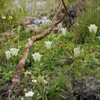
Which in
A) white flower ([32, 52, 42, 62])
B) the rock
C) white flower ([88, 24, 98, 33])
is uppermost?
white flower ([88, 24, 98, 33])

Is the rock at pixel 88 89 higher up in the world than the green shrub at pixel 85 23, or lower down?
lower down

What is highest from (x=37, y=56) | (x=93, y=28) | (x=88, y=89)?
(x=93, y=28)

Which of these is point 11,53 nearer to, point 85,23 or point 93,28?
point 93,28

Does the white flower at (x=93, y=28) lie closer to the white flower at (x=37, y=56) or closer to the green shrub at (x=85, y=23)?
the green shrub at (x=85, y=23)

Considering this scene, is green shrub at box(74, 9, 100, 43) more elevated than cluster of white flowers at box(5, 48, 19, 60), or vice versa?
green shrub at box(74, 9, 100, 43)

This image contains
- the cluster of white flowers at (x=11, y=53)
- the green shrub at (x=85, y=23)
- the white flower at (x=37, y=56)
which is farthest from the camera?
the green shrub at (x=85, y=23)

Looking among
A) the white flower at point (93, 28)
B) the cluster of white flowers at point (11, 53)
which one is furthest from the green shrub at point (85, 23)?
the cluster of white flowers at point (11, 53)

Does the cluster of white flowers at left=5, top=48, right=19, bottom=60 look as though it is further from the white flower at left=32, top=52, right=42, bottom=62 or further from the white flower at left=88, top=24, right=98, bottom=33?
the white flower at left=88, top=24, right=98, bottom=33

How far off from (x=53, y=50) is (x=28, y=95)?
1.04 meters

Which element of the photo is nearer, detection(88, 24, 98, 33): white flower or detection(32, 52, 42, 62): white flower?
detection(32, 52, 42, 62): white flower

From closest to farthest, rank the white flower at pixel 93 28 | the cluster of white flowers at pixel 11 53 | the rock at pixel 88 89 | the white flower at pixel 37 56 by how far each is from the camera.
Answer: the rock at pixel 88 89 → the white flower at pixel 37 56 → the cluster of white flowers at pixel 11 53 → the white flower at pixel 93 28

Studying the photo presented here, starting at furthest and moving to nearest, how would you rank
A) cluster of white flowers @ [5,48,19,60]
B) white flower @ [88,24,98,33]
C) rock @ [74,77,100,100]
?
white flower @ [88,24,98,33]
cluster of white flowers @ [5,48,19,60]
rock @ [74,77,100,100]

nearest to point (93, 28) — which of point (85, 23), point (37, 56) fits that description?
point (85, 23)

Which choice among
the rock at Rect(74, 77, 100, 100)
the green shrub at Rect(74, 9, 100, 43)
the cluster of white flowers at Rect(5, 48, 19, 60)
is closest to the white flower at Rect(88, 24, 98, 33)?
the green shrub at Rect(74, 9, 100, 43)
